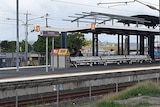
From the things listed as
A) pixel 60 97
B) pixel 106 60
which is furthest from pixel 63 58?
pixel 60 97

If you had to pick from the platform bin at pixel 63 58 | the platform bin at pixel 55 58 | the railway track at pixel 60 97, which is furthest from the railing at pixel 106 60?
the railway track at pixel 60 97

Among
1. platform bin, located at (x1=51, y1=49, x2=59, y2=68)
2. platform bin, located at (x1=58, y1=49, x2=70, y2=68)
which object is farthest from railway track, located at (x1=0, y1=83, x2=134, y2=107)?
platform bin, located at (x1=51, y1=49, x2=59, y2=68)

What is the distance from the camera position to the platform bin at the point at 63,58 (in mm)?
32031

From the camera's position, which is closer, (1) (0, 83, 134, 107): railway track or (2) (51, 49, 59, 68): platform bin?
(1) (0, 83, 134, 107): railway track

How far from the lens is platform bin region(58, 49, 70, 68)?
1261 inches

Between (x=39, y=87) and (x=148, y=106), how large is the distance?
778 cm

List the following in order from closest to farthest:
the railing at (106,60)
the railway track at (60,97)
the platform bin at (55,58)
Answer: the railway track at (60,97) → the platform bin at (55,58) → the railing at (106,60)

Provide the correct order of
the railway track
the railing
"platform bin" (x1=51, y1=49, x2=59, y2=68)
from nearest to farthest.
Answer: the railway track → "platform bin" (x1=51, y1=49, x2=59, y2=68) → the railing

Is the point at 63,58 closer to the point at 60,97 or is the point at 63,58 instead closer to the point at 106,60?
the point at 106,60

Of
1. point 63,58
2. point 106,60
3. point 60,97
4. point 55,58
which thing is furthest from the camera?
point 106,60

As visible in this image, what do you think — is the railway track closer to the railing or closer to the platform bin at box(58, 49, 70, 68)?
the platform bin at box(58, 49, 70, 68)

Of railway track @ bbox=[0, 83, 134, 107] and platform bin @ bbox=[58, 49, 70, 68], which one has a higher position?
platform bin @ bbox=[58, 49, 70, 68]

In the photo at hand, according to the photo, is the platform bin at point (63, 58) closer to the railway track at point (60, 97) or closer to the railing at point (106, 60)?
the railing at point (106, 60)

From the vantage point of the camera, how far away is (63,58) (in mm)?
32250
